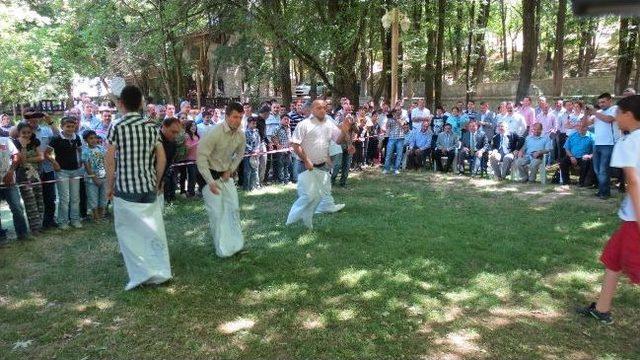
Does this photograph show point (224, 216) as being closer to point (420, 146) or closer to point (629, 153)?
point (629, 153)

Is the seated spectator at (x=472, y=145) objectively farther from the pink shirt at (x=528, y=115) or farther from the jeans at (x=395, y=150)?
the jeans at (x=395, y=150)

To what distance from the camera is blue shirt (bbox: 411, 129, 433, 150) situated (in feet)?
45.2

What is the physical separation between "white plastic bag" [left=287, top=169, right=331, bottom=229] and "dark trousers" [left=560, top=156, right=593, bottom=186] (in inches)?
260

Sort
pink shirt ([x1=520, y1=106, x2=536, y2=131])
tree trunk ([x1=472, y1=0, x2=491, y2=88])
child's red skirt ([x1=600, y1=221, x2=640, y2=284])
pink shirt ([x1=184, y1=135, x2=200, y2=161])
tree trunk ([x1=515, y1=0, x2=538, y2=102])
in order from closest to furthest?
child's red skirt ([x1=600, y1=221, x2=640, y2=284]) < pink shirt ([x1=184, y1=135, x2=200, y2=161]) < pink shirt ([x1=520, y1=106, x2=536, y2=131]) < tree trunk ([x1=515, y1=0, x2=538, y2=102]) < tree trunk ([x1=472, y1=0, x2=491, y2=88])

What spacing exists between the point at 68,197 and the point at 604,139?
948 cm

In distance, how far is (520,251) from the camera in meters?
6.37

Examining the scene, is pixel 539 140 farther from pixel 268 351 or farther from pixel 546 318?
pixel 268 351

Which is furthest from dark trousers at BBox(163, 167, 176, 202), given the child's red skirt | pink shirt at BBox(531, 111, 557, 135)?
pink shirt at BBox(531, 111, 557, 135)

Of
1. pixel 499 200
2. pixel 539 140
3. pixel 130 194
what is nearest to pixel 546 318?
pixel 130 194

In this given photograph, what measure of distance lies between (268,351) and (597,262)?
4.22 metres

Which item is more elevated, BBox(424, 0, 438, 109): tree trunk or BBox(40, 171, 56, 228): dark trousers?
BBox(424, 0, 438, 109): tree trunk

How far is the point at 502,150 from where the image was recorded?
12711 millimetres

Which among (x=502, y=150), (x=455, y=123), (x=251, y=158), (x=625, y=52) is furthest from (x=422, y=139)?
(x=625, y=52)

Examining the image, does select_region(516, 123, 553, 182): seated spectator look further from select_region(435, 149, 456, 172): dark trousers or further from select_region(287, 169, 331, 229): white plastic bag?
select_region(287, 169, 331, 229): white plastic bag
